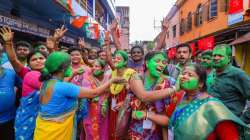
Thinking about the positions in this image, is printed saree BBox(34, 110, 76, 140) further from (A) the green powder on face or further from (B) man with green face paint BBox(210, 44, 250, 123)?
(B) man with green face paint BBox(210, 44, 250, 123)

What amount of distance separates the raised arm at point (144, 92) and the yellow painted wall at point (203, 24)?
41.3 ft

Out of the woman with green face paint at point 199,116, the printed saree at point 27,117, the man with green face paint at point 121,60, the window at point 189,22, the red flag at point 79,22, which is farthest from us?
the window at point 189,22

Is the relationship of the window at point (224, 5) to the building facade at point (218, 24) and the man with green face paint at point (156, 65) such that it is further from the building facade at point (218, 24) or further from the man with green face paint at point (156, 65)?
the man with green face paint at point (156, 65)

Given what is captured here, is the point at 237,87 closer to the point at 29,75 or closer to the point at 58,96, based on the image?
the point at 58,96

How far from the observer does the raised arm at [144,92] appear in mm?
3014

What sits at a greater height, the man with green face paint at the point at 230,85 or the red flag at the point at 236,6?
the red flag at the point at 236,6

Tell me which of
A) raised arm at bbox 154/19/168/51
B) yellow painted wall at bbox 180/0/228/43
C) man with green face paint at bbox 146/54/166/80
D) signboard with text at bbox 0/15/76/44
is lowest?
man with green face paint at bbox 146/54/166/80

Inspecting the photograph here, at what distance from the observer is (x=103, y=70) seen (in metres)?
5.28

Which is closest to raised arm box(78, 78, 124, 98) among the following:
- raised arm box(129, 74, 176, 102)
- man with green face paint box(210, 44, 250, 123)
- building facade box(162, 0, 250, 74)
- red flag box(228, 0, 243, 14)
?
raised arm box(129, 74, 176, 102)

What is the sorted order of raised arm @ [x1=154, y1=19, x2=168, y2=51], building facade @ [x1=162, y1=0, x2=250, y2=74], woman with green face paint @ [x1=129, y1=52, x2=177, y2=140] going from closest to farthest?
woman with green face paint @ [x1=129, y1=52, x2=177, y2=140]
raised arm @ [x1=154, y1=19, x2=168, y2=51]
building facade @ [x1=162, y1=0, x2=250, y2=74]

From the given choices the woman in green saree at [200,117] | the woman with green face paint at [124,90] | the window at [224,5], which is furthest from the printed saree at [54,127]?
the window at [224,5]

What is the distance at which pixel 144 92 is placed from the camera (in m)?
3.13

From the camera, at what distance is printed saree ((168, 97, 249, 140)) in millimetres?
2357

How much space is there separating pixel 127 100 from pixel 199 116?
1169 mm
